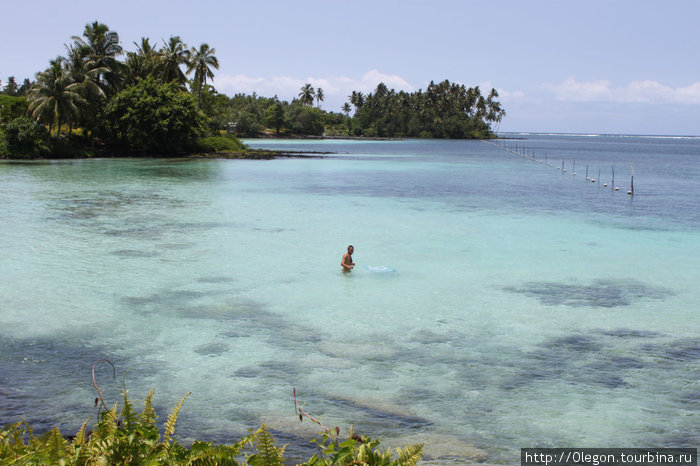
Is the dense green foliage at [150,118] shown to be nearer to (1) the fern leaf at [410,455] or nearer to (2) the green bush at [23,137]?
(2) the green bush at [23,137]

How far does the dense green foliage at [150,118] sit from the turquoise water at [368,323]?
35670mm

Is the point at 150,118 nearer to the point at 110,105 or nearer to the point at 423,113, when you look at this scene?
the point at 110,105

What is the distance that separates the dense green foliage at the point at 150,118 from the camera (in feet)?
194

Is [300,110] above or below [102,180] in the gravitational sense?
above

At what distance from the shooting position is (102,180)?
127ft

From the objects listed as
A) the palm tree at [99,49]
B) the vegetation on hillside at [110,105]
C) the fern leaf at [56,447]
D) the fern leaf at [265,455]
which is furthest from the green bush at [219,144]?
the fern leaf at [265,455]

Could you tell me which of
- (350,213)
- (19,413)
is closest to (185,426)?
(19,413)

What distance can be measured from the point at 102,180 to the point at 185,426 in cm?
3492

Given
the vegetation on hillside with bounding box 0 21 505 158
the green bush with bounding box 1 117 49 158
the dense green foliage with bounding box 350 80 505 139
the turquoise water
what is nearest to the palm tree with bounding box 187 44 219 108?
the vegetation on hillside with bounding box 0 21 505 158

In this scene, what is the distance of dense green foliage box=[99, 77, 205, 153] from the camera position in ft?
194

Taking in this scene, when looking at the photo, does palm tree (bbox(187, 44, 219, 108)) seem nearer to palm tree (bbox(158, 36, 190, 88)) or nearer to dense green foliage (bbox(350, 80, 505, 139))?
palm tree (bbox(158, 36, 190, 88))

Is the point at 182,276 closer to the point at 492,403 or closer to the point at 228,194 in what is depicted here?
the point at 492,403

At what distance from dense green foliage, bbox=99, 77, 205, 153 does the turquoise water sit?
117ft

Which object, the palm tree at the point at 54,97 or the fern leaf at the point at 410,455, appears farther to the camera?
the palm tree at the point at 54,97
